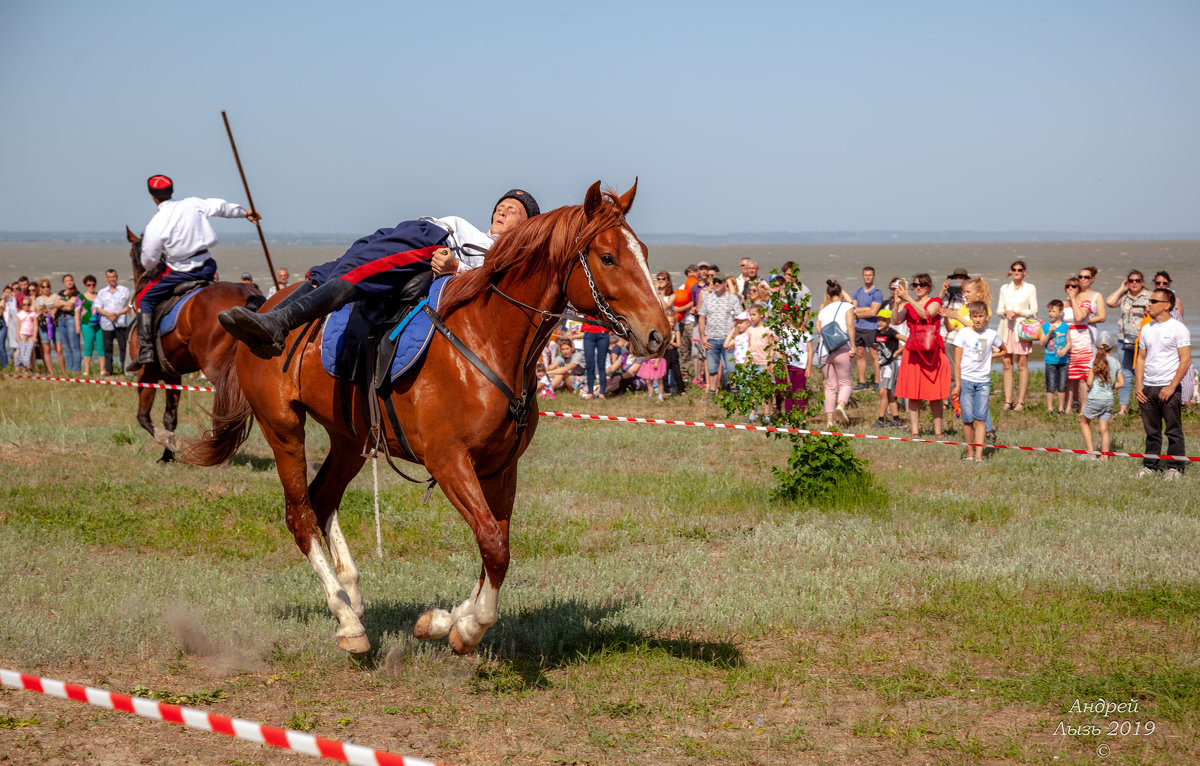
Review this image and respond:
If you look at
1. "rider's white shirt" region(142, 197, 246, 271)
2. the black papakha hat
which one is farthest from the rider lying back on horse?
"rider's white shirt" region(142, 197, 246, 271)

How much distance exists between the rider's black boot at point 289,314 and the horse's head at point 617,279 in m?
1.47

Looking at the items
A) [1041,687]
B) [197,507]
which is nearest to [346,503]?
[197,507]

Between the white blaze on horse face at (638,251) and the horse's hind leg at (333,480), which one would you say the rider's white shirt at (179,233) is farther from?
the white blaze on horse face at (638,251)

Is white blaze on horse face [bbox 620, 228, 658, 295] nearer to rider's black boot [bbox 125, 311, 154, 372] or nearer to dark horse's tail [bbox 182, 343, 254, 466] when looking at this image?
dark horse's tail [bbox 182, 343, 254, 466]

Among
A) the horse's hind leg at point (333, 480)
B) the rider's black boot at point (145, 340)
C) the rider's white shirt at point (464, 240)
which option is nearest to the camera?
the rider's white shirt at point (464, 240)

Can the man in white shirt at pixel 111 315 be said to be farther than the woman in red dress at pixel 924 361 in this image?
Yes

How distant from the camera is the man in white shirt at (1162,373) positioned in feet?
38.1

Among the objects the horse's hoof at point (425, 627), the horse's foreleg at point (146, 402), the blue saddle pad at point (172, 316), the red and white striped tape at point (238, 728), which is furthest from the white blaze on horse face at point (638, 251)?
the horse's foreleg at point (146, 402)

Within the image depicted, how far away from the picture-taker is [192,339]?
12328 mm

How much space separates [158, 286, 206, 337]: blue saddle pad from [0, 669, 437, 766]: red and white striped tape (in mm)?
8511

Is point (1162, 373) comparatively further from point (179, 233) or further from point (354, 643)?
point (179, 233)

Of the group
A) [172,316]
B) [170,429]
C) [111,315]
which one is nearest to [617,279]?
[172,316]

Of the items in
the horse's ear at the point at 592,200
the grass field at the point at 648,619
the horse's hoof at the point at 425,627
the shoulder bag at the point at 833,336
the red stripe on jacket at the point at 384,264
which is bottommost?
the grass field at the point at 648,619

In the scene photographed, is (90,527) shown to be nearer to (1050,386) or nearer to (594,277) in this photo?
(594,277)
